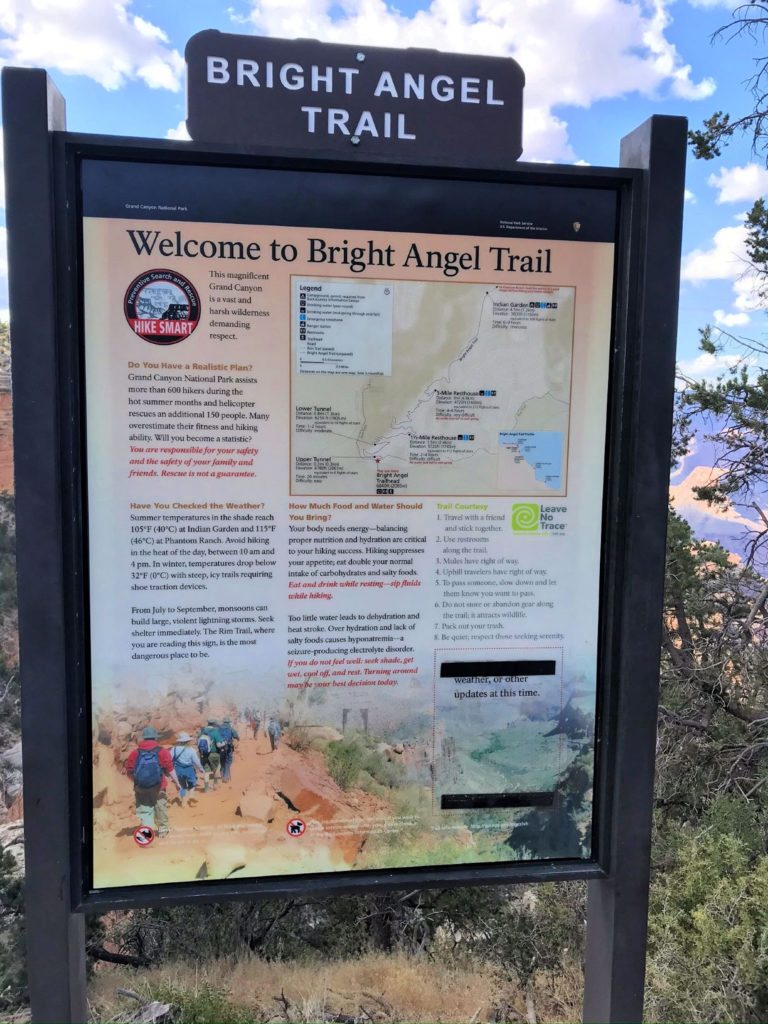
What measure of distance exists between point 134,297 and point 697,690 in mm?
6522

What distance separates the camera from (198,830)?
5.91 feet

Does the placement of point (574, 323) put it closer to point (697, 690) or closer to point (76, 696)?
point (76, 696)

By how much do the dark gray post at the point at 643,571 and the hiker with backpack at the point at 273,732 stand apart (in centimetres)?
97

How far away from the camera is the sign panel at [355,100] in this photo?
1780mm

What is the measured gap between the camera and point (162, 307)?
1735mm

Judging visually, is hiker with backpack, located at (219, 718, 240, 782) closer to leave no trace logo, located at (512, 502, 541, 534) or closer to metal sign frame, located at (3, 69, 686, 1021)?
metal sign frame, located at (3, 69, 686, 1021)

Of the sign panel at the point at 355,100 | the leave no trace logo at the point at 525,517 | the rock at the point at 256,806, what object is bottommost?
the rock at the point at 256,806

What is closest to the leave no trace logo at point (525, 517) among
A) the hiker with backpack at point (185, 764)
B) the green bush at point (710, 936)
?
the hiker with backpack at point (185, 764)

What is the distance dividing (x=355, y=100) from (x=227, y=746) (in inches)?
71.1

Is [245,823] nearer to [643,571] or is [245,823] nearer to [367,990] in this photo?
[643,571]

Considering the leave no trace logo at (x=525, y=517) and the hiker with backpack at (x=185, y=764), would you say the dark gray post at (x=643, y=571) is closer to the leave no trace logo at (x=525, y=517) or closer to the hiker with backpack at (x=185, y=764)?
the leave no trace logo at (x=525, y=517)

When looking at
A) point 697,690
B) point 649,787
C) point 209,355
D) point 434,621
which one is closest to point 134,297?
point 209,355

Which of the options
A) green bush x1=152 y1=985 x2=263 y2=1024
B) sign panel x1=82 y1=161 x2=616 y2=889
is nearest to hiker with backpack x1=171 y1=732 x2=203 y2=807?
sign panel x1=82 y1=161 x2=616 y2=889

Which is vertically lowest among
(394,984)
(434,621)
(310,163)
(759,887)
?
(394,984)
